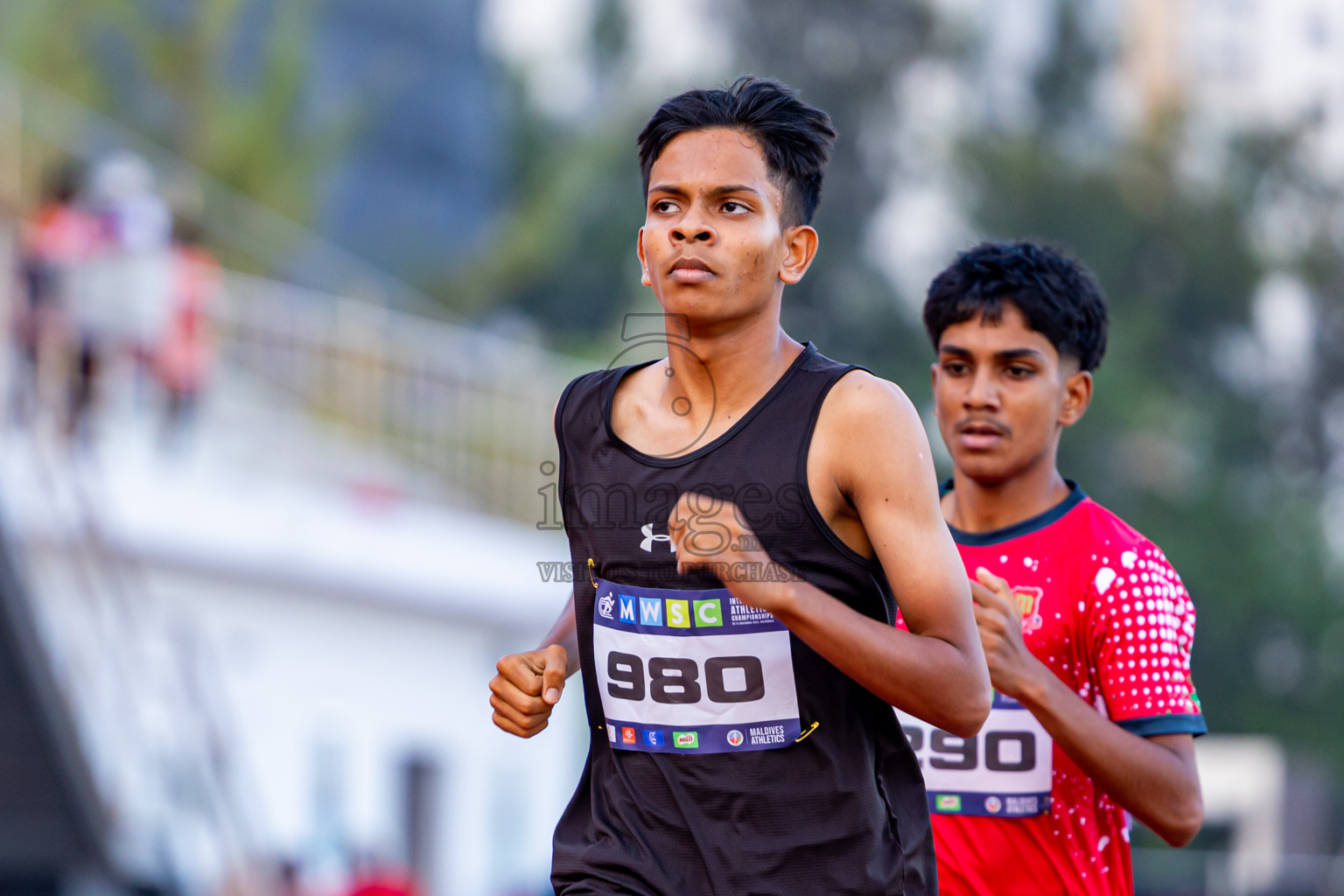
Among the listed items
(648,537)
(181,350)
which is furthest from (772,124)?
(181,350)

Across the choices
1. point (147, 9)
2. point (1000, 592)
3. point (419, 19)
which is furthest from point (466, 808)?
point (1000, 592)

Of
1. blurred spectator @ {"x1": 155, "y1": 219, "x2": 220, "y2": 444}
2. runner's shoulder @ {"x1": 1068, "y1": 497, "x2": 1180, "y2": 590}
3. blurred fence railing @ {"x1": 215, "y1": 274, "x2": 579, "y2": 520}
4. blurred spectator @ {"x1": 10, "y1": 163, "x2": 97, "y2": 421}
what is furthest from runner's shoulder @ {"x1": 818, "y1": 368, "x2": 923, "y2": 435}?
blurred fence railing @ {"x1": 215, "y1": 274, "x2": 579, "y2": 520}

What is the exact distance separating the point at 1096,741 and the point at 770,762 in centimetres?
83

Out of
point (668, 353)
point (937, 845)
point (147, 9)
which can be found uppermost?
point (147, 9)

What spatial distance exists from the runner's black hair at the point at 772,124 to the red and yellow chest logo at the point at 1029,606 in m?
1.08

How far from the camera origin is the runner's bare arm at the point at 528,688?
2986mm

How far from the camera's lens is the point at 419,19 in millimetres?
23734

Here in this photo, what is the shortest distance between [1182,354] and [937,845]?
28306mm

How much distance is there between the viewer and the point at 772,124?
3006 mm

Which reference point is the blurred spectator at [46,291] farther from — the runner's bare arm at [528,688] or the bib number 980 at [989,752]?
the runner's bare arm at [528,688]

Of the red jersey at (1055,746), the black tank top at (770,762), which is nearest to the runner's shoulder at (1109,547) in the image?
the red jersey at (1055,746)

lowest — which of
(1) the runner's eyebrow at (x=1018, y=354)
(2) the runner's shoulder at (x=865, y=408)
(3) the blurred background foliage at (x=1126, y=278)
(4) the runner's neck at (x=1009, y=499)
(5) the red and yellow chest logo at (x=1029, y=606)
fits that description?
(5) the red and yellow chest logo at (x=1029, y=606)

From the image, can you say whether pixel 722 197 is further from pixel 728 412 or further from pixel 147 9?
pixel 147 9

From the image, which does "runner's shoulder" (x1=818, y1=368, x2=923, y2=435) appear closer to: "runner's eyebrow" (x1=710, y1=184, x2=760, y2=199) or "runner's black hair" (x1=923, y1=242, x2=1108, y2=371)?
"runner's eyebrow" (x1=710, y1=184, x2=760, y2=199)
